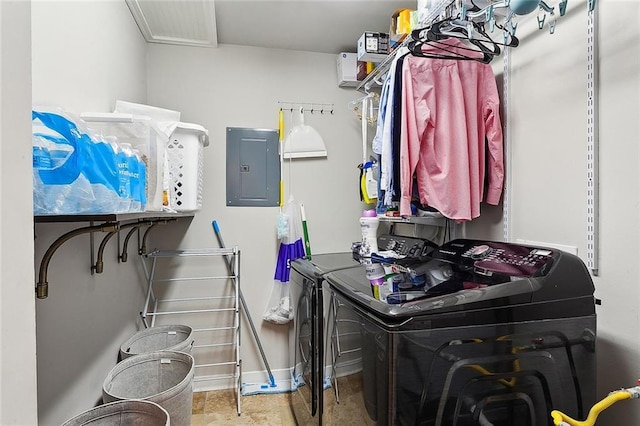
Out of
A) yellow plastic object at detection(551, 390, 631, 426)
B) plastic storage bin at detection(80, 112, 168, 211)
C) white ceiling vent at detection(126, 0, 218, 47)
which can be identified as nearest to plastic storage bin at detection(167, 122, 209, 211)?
plastic storage bin at detection(80, 112, 168, 211)

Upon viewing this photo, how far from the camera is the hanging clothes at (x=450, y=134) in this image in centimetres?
151

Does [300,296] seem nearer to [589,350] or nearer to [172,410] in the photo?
[172,410]

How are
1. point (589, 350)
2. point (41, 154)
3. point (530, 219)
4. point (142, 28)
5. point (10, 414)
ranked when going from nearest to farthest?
1. point (10, 414)
2. point (41, 154)
3. point (589, 350)
4. point (530, 219)
5. point (142, 28)

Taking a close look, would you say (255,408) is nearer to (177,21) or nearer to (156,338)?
(156,338)

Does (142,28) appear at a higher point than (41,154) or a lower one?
higher

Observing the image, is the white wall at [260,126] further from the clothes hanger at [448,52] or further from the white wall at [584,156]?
the white wall at [584,156]

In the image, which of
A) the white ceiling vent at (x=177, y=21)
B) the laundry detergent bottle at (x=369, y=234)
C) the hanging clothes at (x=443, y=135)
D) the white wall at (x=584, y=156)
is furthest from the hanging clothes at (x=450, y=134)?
the white ceiling vent at (x=177, y=21)

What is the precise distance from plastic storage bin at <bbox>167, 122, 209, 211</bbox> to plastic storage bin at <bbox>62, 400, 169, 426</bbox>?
96 centimetres

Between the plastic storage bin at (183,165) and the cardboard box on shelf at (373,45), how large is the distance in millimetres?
1181

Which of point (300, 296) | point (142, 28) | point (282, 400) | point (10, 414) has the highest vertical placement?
point (142, 28)

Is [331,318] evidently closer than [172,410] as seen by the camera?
No

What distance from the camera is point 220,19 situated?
7.33ft

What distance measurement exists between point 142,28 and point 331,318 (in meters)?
2.23

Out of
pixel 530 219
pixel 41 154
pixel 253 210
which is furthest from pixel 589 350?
pixel 253 210
